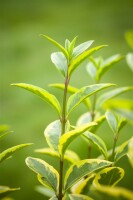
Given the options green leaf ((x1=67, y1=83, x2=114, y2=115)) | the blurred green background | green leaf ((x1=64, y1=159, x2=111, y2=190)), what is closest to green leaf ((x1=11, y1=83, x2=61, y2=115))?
green leaf ((x1=67, y1=83, x2=114, y2=115))

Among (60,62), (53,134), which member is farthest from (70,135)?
(60,62)

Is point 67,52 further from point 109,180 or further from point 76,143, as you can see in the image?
point 76,143

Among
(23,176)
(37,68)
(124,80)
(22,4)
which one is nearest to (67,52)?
(23,176)

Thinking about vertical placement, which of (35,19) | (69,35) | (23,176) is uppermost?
(35,19)

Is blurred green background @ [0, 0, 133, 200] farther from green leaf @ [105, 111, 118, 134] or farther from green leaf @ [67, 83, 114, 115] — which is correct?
green leaf @ [67, 83, 114, 115]

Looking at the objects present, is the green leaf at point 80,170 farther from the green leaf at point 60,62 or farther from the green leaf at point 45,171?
the green leaf at point 60,62

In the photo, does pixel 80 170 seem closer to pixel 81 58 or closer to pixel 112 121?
pixel 112 121

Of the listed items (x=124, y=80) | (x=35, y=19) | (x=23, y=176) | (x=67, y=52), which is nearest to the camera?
(x=67, y=52)

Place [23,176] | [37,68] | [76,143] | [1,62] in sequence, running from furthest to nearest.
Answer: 1. [1,62]
2. [37,68]
3. [76,143]
4. [23,176]
